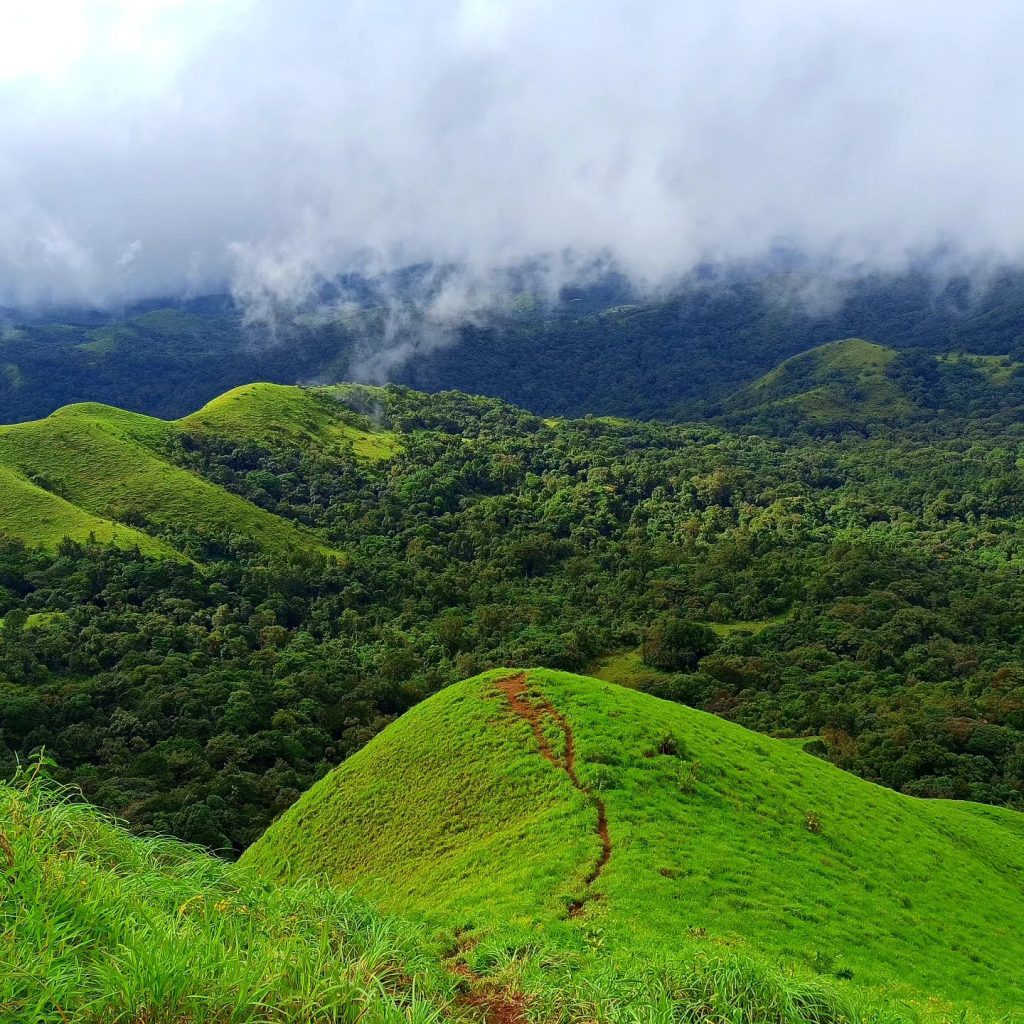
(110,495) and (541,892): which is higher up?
(541,892)

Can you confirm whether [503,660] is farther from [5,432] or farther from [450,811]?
[5,432]

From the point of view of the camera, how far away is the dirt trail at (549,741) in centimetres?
2409

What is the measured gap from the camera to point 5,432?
167m

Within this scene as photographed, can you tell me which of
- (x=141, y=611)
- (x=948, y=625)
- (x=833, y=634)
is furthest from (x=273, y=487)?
(x=948, y=625)

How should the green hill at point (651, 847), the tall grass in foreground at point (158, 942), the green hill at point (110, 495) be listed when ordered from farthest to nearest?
the green hill at point (110, 495) → the green hill at point (651, 847) → the tall grass in foreground at point (158, 942)

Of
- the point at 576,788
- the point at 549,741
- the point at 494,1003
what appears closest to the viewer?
the point at 494,1003

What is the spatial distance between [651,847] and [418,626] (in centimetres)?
11333

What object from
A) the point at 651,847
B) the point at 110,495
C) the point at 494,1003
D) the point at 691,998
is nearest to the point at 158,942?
the point at 494,1003

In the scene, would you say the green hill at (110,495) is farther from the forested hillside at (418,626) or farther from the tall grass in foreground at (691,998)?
the tall grass in foreground at (691,998)

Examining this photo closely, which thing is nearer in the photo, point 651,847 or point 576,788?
point 651,847

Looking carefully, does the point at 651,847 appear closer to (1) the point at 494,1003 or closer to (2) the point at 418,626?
(1) the point at 494,1003

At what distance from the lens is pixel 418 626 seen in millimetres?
136000

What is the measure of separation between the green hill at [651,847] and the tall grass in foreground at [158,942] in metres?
5.46

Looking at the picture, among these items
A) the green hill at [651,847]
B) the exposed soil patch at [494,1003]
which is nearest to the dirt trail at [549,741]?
the green hill at [651,847]
